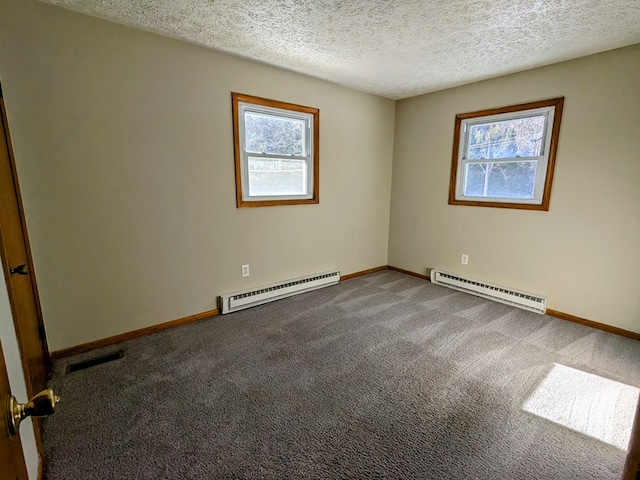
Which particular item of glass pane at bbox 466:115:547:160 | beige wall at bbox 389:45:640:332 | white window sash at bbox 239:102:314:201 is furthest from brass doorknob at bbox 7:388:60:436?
glass pane at bbox 466:115:547:160

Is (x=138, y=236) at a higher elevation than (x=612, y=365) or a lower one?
higher

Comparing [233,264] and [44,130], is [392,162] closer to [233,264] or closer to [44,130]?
[233,264]

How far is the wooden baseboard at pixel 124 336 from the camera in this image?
232cm

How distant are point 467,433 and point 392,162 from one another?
11.7ft

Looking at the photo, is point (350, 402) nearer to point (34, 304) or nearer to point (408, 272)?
point (34, 304)

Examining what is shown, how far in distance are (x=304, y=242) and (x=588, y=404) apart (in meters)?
2.75

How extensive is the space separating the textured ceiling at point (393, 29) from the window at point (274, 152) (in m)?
0.46

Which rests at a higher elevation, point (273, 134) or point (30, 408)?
point (273, 134)

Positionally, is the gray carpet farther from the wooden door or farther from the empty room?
the wooden door

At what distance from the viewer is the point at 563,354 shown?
2422 mm

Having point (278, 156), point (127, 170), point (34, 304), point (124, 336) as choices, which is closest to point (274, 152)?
point (278, 156)

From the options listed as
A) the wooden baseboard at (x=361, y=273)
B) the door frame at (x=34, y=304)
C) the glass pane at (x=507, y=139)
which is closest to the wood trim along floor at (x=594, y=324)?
the glass pane at (x=507, y=139)

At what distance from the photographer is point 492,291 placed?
137 inches

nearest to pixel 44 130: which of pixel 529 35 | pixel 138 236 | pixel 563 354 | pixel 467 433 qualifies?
pixel 138 236
